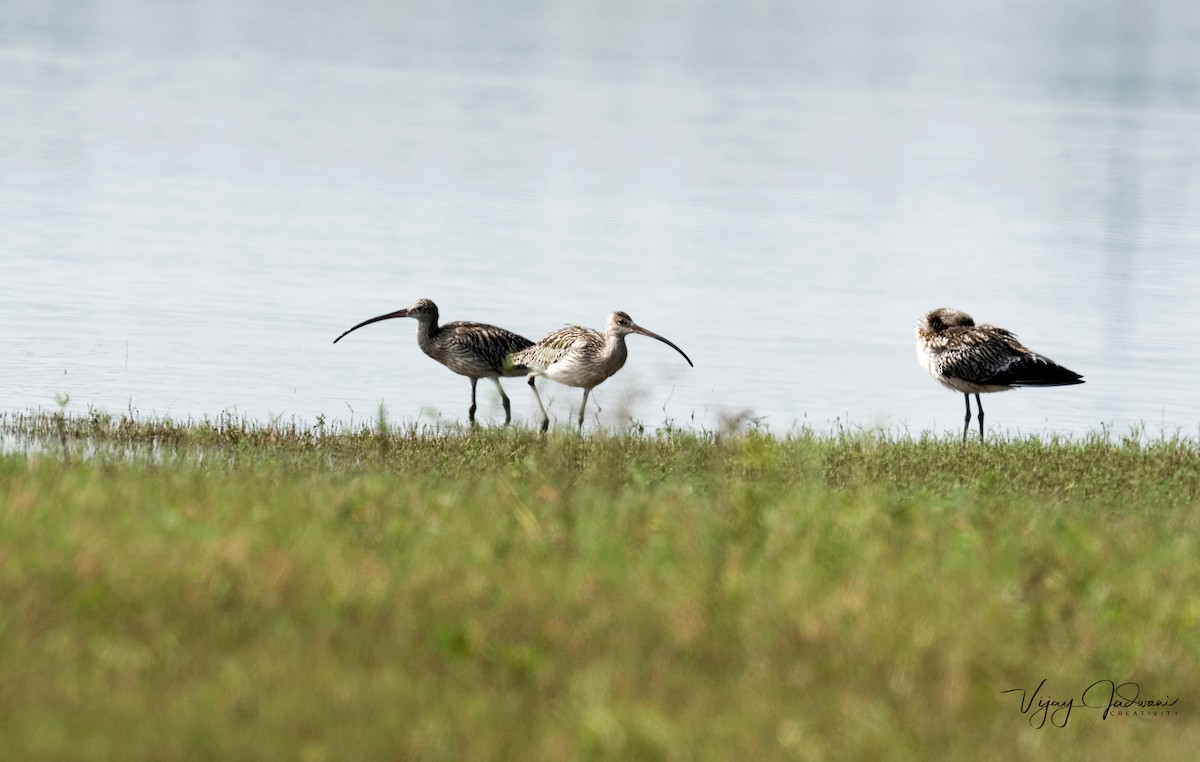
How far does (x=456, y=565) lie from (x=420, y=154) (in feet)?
132

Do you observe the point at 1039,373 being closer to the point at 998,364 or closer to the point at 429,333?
the point at 998,364

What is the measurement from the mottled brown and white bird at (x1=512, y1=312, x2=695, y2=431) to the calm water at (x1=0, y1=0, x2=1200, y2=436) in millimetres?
442

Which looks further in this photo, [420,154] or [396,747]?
[420,154]

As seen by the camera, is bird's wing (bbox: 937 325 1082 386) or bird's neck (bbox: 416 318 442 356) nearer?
bird's wing (bbox: 937 325 1082 386)

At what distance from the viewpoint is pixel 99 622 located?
7.45m

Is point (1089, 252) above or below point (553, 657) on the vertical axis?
above

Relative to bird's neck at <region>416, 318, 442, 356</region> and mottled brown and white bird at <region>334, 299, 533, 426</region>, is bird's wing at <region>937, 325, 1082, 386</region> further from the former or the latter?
bird's neck at <region>416, 318, 442, 356</region>

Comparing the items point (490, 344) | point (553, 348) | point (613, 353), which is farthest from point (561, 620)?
point (490, 344)

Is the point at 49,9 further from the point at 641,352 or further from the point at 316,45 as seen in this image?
the point at 641,352

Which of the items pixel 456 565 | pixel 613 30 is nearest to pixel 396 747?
pixel 456 565

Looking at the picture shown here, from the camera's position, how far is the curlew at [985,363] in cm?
1789

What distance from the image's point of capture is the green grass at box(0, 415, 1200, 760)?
6570 mm

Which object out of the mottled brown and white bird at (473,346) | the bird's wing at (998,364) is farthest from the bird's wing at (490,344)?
the bird's wing at (998,364)

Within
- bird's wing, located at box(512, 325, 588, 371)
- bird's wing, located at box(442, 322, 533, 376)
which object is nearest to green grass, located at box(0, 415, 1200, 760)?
bird's wing, located at box(512, 325, 588, 371)
